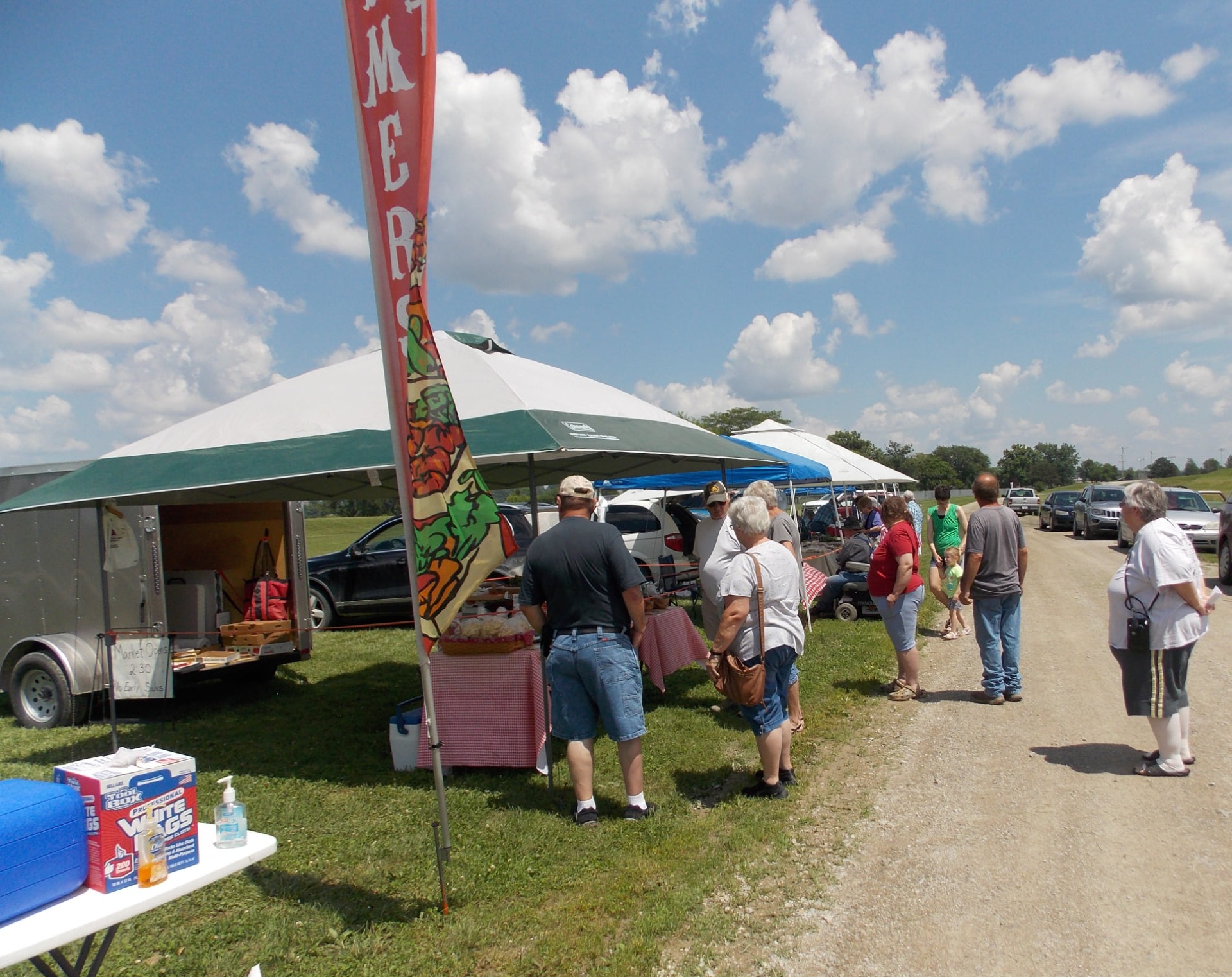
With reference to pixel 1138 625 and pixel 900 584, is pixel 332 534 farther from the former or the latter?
pixel 1138 625

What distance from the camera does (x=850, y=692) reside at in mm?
7250

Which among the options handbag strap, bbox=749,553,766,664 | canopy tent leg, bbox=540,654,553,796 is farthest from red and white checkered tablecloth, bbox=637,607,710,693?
handbag strap, bbox=749,553,766,664

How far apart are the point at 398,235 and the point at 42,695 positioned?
7029 millimetres

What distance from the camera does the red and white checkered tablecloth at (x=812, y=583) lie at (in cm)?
979

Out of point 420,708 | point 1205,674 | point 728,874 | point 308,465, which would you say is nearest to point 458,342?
point 308,465

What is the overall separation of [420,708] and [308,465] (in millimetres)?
1937

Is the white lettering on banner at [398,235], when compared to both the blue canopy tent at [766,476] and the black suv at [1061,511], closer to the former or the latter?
the blue canopy tent at [766,476]

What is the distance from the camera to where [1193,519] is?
64.5ft

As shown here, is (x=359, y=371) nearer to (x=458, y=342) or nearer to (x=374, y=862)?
(x=458, y=342)

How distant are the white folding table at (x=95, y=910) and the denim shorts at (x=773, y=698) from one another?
274 cm

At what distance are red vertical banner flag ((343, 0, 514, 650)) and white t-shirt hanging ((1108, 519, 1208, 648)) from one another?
149 inches

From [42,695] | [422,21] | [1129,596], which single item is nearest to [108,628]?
[42,695]

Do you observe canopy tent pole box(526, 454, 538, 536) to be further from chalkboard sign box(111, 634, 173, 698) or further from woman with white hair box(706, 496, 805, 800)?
chalkboard sign box(111, 634, 173, 698)

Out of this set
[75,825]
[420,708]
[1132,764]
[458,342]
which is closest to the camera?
[75,825]
